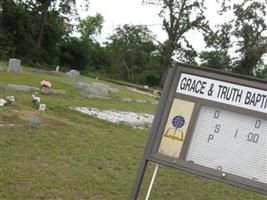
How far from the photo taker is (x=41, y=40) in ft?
147

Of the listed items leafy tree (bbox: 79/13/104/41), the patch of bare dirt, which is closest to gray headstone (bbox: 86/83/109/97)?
the patch of bare dirt

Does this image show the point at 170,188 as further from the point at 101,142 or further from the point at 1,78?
the point at 1,78

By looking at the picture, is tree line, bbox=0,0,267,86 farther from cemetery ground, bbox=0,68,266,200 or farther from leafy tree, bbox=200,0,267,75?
cemetery ground, bbox=0,68,266,200

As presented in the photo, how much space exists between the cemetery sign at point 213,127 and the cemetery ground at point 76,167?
54.3 inches

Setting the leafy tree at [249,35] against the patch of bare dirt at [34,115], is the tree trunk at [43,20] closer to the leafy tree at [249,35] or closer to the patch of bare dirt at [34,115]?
the leafy tree at [249,35]

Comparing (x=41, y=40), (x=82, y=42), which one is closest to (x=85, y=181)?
(x=41, y=40)

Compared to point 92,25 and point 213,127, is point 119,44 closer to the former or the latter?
point 92,25

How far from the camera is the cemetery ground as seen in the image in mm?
5594

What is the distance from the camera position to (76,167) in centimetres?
668

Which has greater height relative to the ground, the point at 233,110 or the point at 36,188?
the point at 233,110

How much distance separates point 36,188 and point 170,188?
1.85 meters

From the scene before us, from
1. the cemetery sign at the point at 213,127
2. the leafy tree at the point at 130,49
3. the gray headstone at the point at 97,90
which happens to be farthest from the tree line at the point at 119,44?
the cemetery sign at the point at 213,127

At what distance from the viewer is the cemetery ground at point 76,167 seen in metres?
5.59

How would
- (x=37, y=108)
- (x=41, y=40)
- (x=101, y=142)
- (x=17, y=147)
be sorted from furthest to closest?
(x=41, y=40) → (x=37, y=108) → (x=101, y=142) → (x=17, y=147)
